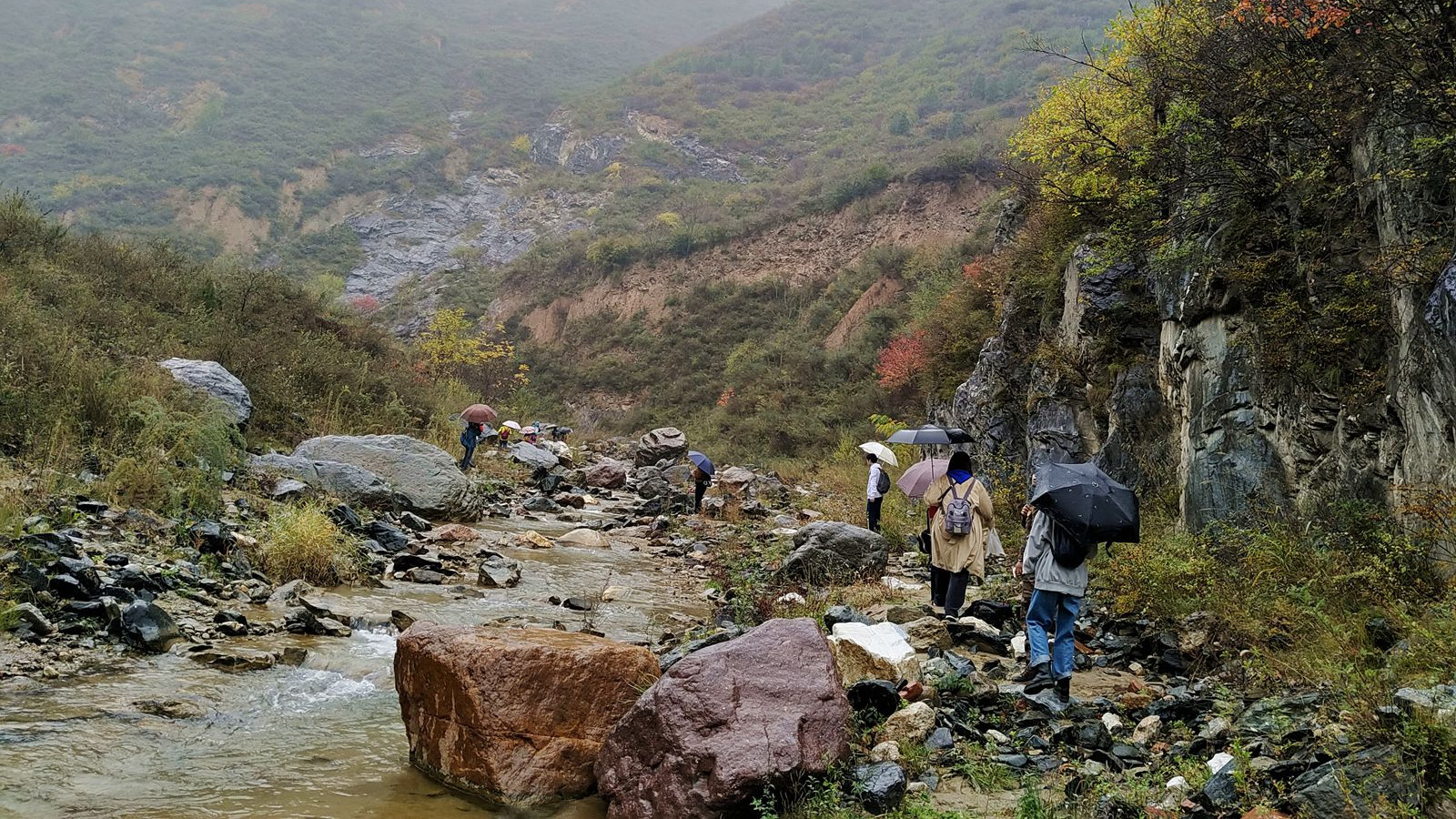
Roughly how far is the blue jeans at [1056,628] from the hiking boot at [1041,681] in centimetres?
4

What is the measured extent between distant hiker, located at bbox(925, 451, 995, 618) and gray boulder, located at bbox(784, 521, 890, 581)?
5.61 ft

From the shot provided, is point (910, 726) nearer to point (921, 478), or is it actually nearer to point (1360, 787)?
point (1360, 787)

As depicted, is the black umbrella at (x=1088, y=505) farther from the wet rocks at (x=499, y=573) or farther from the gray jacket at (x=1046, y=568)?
the wet rocks at (x=499, y=573)

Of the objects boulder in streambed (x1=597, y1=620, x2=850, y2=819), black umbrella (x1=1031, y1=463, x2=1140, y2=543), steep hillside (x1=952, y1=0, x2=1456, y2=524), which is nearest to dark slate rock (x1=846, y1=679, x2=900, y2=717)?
boulder in streambed (x1=597, y1=620, x2=850, y2=819)

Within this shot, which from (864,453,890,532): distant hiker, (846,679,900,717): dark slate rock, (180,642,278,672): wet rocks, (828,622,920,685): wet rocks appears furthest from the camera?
(864,453,890,532): distant hiker

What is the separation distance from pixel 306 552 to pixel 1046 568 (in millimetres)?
6848

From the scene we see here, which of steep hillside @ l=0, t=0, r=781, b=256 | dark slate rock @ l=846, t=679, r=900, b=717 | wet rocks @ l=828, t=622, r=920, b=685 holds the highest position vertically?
steep hillside @ l=0, t=0, r=781, b=256

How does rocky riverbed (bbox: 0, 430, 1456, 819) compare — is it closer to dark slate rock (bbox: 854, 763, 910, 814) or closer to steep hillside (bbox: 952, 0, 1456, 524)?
dark slate rock (bbox: 854, 763, 910, 814)

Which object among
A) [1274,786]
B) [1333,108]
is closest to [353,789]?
[1274,786]

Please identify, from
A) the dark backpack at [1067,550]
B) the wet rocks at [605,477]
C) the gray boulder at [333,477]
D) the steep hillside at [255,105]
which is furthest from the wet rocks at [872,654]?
the steep hillside at [255,105]

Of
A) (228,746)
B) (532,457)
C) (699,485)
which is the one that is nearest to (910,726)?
(228,746)

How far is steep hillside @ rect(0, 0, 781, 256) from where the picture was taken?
56.8m

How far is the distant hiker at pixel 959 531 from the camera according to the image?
713 cm

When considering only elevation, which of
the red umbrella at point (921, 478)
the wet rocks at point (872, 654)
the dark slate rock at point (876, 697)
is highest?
the dark slate rock at point (876, 697)
